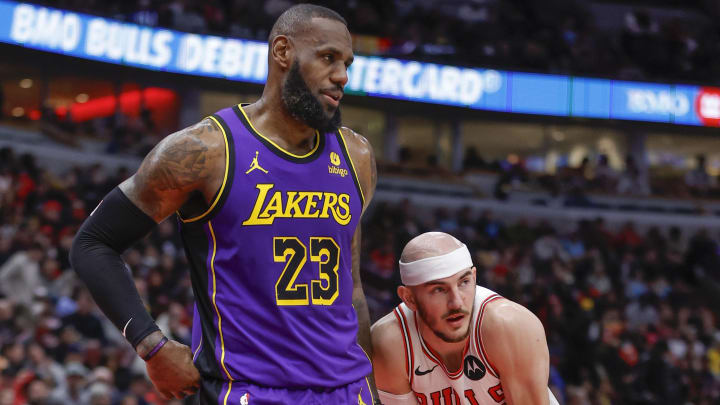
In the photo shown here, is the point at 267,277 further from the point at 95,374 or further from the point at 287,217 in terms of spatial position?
the point at 95,374

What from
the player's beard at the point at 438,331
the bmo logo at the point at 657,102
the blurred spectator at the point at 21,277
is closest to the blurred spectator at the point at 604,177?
the bmo logo at the point at 657,102

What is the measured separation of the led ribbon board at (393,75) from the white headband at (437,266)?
544 inches

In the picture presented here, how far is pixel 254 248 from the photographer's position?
308cm

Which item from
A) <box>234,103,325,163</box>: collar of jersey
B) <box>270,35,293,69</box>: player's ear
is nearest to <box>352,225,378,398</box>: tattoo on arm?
<box>234,103,325,163</box>: collar of jersey

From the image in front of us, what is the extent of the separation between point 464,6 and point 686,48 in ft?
21.8

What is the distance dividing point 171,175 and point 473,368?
1779 millimetres

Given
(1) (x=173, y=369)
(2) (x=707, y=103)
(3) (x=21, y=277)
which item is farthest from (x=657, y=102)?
(1) (x=173, y=369)

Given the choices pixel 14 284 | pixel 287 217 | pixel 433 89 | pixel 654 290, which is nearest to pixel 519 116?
pixel 433 89

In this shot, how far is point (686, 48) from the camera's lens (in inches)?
967

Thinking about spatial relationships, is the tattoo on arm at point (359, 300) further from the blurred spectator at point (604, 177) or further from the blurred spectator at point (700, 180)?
the blurred spectator at point (700, 180)

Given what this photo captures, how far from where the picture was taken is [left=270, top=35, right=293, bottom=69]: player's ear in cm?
334

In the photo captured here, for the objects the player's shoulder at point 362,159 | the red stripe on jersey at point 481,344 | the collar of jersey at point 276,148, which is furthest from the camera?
the red stripe on jersey at point 481,344

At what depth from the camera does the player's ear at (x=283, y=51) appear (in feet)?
10.9

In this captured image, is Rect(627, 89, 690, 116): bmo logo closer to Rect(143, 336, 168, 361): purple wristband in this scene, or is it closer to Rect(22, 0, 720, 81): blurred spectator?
Rect(22, 0, 720, 81): blurred spectator
